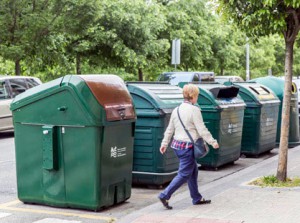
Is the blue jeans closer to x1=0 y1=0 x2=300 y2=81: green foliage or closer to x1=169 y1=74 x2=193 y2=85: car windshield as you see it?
x1=0 y1=0 x2=300 y2=81: green foliage

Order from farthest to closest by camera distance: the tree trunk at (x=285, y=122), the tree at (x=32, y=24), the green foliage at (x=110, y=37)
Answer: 1. the green foliage at (x=110, y=37)
2. the tree at (x=32, y=24)
3. the tree trunk at (x=285, y=122)

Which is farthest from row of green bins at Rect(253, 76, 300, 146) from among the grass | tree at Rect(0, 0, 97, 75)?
tree at Rect(0, 0, 97, 75)

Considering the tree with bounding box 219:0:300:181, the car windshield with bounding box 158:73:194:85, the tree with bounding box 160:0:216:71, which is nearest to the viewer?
the tree with bounding box 219:0:300:181

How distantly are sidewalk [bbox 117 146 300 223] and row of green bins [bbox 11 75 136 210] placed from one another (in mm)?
554

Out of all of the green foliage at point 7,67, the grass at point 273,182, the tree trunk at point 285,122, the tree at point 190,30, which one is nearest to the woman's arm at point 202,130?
the grass at point 273,182

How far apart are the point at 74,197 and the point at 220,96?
4.05m

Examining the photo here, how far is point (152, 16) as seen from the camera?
27016 mm

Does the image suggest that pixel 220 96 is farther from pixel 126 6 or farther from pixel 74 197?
pixel 126 6

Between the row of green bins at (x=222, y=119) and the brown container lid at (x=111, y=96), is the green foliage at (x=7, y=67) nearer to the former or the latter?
the row of green bins at (x=222, y=119)

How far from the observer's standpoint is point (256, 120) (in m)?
11.3

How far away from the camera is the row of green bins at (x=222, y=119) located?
31.8 feet

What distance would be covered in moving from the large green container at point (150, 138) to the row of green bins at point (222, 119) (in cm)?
152

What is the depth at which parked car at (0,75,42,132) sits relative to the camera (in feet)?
50.4

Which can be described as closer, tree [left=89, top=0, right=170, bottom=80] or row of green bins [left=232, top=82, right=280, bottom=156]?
row of green bins [left=232, top=82, right=280, bottom=156]
